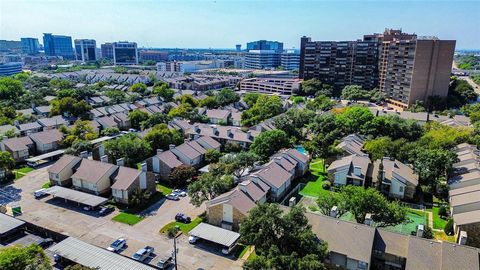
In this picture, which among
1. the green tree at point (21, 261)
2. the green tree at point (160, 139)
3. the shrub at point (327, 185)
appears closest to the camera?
the green tree at point (21, 261)

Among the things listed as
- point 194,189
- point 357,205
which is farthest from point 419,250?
point 194,189

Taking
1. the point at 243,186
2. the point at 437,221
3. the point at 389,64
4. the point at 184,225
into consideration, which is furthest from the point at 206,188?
the point at 389,64

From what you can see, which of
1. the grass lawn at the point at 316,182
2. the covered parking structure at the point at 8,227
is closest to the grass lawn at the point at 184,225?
the covered parking structure at the point at 8,227

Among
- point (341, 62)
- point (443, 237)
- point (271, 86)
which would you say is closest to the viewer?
point (443, 237)

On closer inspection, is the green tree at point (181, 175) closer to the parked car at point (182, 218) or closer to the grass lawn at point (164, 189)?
the grass lawn at point (164, 189)

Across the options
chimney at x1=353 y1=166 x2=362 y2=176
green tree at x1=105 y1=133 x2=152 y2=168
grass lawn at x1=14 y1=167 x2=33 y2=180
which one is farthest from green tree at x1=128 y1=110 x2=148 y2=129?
chimney at x1=353 y1=166 x2=362 y2=176

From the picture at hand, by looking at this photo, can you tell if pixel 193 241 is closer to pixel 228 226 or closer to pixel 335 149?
pixel 228 226

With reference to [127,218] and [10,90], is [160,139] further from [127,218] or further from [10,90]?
[10,90]

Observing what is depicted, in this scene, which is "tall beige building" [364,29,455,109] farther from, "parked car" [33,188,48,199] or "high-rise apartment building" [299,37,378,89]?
"parked car" [33,188,48,199]
